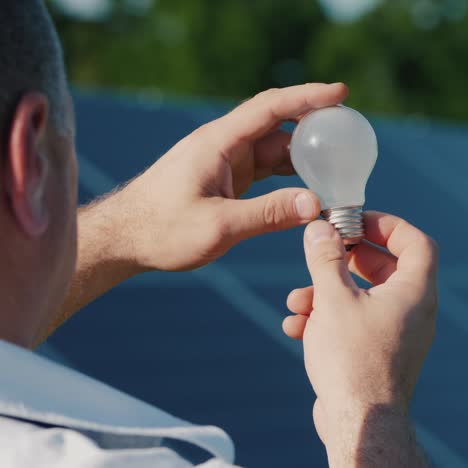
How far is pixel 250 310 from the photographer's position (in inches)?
216

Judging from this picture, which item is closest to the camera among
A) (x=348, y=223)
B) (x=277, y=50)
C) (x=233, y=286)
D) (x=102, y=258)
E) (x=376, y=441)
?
(x=376, y=441)

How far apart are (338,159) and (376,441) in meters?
0.57

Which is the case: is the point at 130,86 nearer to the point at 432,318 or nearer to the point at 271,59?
the point at 271,59

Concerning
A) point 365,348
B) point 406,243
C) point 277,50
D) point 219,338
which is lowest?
point 219,338

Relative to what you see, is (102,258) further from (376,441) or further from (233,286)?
(233,286)

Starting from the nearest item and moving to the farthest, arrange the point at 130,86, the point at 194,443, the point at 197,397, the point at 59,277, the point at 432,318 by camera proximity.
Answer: the point at 194,443, the point at 59,277, the point at 432,318, the point at 197,397, the point at 130,86

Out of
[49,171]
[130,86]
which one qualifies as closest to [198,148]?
[49,171]

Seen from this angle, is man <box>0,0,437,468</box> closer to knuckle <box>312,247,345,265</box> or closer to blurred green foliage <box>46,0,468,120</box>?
knuckle <box>312,247,345,265</box>

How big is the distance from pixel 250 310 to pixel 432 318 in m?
3.65

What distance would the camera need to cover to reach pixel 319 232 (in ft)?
6.14

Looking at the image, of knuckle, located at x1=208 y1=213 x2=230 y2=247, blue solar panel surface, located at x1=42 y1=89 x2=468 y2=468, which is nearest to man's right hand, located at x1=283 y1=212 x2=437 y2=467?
knuckle, located at x1=208 y1=213 x2=230 y2=247

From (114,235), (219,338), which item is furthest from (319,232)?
(219,338)

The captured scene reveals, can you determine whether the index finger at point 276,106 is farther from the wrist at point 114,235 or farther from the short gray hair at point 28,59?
the short gray hair at point 28,59

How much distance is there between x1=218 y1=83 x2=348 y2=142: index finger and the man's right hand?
296 millimetres
